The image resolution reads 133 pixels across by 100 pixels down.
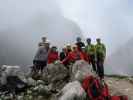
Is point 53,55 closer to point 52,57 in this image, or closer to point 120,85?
point 52,57

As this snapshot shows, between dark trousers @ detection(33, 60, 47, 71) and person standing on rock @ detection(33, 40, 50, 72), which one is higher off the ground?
person standing on rock @ detection(33, 40, 50, 72)

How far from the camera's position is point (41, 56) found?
25562 mm

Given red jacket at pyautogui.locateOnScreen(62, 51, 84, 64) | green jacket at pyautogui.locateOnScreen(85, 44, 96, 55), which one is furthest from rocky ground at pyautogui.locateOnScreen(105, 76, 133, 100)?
red jacket at pyautogui.locateOnScreen(62, 51, 84, 64)

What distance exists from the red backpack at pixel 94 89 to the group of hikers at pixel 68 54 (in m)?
3.02

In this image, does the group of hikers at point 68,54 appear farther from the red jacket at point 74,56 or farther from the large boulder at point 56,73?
the large boulder at point 56,73

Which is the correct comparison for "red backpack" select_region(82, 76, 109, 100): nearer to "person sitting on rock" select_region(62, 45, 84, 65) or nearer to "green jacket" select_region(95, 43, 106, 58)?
"person sitting on rock" select_region(62, 45, 84, 65)

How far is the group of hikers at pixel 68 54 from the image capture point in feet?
81.6

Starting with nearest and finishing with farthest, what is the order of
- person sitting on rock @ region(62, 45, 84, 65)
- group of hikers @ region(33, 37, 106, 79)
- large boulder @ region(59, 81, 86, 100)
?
1. large boulder @ region(59, 81, 86, 100)
2. person sitting on rock @ region(62, 45, 84, 65)
3. group of hikers @ region(33, 37, 106, 79)

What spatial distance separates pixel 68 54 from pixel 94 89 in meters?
4.06

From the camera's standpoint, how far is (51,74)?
2500cm

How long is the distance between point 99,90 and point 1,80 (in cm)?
555

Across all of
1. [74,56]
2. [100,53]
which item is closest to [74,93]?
[74,56]

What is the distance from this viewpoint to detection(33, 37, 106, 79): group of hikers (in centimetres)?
2486

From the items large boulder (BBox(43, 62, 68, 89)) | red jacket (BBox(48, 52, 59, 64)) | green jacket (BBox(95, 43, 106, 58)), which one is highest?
green jacket (BBox(95, 43, 106, 58))
